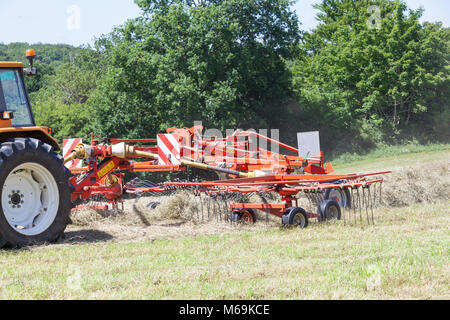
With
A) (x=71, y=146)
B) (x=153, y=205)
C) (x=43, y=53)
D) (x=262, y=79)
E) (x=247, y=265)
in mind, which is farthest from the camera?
(x=43, y=53)

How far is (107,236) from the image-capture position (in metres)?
8.20

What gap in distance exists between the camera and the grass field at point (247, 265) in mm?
4652

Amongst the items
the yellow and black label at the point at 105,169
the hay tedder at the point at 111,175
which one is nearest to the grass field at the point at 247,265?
the hay tedder at the point at 111,175

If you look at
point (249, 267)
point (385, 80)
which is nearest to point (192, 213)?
point (249, 267)

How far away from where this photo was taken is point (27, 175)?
7465 millimetres

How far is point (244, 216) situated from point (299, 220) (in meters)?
1.17

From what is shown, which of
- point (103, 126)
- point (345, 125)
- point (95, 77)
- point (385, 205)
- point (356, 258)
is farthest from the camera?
point (95, 77)

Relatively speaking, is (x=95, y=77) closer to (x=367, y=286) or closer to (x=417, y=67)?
(x=417, y=67)

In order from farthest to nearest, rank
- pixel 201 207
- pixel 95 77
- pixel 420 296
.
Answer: pixel 95 77, pixel 201 207, pixel 420 296

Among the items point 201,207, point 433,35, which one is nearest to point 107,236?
point 201,207

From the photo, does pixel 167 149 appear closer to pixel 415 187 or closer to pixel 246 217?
pixel 246 217

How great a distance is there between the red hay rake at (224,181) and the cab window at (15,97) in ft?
4.55

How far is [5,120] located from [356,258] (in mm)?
4657

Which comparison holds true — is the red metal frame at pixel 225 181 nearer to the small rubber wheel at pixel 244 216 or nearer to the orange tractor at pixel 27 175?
the small rubber wheel at pixel 244 216
